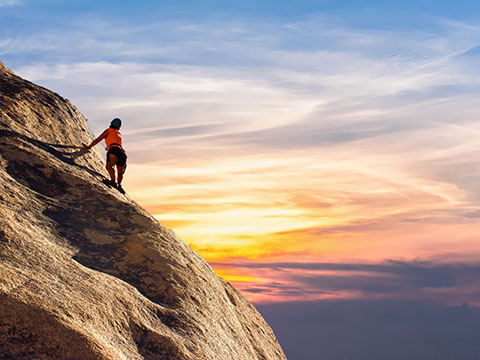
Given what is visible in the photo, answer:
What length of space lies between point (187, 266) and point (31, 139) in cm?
699

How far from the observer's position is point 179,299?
16016 millimetres

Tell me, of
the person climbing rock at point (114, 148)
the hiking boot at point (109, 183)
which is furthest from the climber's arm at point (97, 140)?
the hiking boot at point (109, 183)

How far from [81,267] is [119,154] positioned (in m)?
7.77

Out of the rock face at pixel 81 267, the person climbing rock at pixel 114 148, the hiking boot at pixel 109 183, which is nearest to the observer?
the rock face at pixel 81 267

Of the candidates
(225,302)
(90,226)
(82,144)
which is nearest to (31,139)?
(82,144)

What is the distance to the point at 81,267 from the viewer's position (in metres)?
14.6

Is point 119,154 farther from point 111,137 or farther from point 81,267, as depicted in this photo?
point 81,267

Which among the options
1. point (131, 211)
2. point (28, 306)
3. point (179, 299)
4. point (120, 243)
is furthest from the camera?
point (131, 211)

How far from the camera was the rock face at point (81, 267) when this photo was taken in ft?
38.9

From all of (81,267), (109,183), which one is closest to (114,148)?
(109,183)

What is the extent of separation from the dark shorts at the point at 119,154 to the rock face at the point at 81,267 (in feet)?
2.72

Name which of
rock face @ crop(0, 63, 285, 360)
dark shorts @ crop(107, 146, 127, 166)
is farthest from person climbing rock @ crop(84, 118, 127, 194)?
rock face @ crop(0, 63, 285, 360)

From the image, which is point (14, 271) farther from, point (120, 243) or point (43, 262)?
point (120, 243)

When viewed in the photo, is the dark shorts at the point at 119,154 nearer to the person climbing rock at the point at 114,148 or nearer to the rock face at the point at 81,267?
the person climbing rock at the point at 114,148
